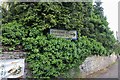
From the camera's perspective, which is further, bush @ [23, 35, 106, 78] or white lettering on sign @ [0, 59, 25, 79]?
bush @ [23, 35, 106, 78]

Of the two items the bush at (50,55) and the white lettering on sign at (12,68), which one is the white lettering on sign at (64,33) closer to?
the bush at (50,55)

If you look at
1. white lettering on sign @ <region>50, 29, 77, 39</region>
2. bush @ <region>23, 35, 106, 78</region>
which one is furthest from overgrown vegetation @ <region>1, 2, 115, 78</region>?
white lettering on sign @ <region>50, 29, 77, 39</region>

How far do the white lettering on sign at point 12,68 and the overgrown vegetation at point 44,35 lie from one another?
1.64 ft

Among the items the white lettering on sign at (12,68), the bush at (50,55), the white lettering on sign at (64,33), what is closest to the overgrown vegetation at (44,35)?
the bush at (50,55)

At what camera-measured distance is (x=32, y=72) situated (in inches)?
345

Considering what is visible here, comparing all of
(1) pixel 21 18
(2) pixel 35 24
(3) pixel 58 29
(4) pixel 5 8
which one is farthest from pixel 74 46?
(4) pixel 5 8

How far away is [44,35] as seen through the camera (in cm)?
952

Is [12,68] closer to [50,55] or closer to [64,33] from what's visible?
[50,55]

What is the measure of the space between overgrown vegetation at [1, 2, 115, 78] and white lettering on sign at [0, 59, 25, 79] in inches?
19.6

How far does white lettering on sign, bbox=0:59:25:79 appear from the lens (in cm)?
766

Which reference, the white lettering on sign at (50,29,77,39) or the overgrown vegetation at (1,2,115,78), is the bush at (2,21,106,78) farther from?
the white lettering on sign at (50,29,77,39)

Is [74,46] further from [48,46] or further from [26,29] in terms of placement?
[26,29]

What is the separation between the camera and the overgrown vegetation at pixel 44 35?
880 cm

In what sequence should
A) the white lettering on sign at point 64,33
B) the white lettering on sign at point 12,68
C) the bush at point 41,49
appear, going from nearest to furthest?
the white lettering on sign at point 12,68
the bush at point 41,49
the white lettering on sign at point 64,33
